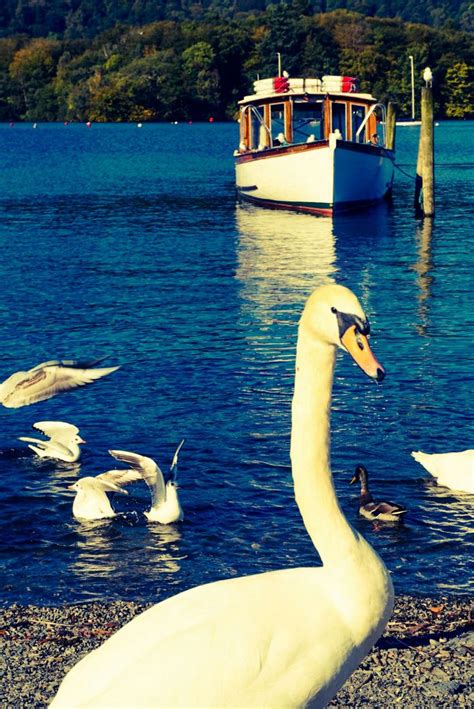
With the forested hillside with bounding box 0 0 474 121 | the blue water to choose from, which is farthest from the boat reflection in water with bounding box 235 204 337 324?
the forested hillside with bounding box 0 0 474 121

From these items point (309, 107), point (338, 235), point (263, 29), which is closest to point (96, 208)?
point (309, 107)

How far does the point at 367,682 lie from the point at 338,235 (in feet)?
102

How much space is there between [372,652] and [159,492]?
4.05m

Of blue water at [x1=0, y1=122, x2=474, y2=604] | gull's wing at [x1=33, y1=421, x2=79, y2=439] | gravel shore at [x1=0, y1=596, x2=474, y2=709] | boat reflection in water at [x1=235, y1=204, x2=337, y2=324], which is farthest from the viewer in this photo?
boat reflection in water at [x1=235, y1=204, x2=337, y2=324]

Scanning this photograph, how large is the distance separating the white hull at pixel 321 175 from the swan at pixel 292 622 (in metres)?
34.4

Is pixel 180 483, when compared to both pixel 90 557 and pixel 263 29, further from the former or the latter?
pixel 263 29

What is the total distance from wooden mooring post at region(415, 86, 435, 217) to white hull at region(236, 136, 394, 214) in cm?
247

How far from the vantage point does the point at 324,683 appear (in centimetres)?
568

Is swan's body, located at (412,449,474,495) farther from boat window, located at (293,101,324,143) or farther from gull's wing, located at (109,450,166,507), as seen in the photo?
boat window, located at (293,101,324,143)

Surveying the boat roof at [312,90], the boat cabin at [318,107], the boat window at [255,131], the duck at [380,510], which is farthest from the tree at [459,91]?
the duck at [380,510]

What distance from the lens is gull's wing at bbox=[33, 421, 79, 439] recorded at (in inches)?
560

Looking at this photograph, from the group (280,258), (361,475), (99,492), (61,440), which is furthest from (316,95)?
(99,492)

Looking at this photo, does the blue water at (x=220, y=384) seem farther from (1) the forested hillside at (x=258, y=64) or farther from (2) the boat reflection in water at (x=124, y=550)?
(1) the forested hillside at (x=258, y=64)

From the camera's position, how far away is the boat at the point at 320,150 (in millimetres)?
41062
